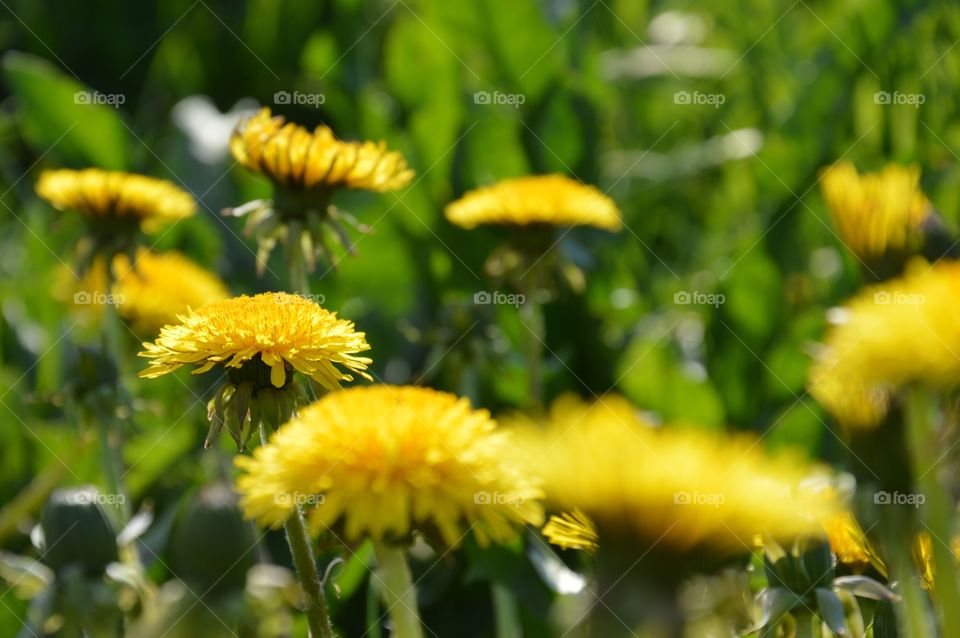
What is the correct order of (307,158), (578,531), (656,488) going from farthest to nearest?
(307,158)
(578,531)
(656,488)

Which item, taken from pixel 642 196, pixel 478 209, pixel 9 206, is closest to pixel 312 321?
pixel 478 209

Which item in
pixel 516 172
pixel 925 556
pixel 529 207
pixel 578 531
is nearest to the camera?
pixel 578 531

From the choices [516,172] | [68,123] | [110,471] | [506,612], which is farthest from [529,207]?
[68,123]

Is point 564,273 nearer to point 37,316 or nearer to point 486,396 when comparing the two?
point 486,396

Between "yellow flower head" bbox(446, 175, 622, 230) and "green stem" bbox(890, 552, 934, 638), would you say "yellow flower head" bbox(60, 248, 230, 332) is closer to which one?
"yellow flower head" bbox(446, 175, 622, 230)

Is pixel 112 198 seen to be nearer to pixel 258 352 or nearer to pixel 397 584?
pixel 258 352
